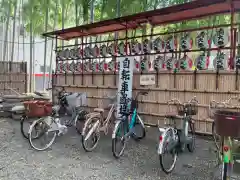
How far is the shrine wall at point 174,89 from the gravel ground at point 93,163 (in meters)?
1.07

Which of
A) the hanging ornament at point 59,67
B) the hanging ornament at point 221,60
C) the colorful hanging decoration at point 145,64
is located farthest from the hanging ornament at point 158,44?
the hanging ornament at point 59,67

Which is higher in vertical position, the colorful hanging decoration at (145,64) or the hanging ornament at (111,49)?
the hanging ornament at (111,49)

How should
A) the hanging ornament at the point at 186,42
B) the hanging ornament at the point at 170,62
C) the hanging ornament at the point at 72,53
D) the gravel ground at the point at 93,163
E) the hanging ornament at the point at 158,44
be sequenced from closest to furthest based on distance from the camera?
the gravel ground at the point at 93,163 < the hanging ornament at the point at 186,42 < the hanging ornament at the point at 170,62 < the hanging ornament at the point at 158,44 < the hanging ornament at the point at 72,53

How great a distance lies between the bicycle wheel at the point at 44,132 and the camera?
16.1ft

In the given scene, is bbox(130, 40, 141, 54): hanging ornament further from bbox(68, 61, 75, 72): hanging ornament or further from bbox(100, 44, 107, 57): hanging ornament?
bbox(68, 61, 75, 72): hanging ornament

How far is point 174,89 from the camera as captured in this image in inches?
246

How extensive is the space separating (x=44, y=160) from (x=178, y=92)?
144 inches

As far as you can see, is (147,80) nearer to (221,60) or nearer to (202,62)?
(202,62)

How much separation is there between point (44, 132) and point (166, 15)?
394cm

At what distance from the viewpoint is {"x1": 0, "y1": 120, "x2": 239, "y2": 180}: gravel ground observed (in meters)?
3.57

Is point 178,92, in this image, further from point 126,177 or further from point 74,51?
point 74,51

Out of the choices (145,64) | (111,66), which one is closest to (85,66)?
(111,66)

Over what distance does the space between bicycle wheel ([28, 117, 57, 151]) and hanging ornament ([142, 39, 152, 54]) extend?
10.4 ft

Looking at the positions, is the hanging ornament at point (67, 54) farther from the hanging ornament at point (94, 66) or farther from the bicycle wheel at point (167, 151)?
the bicycle wheel at point (167, 151)
